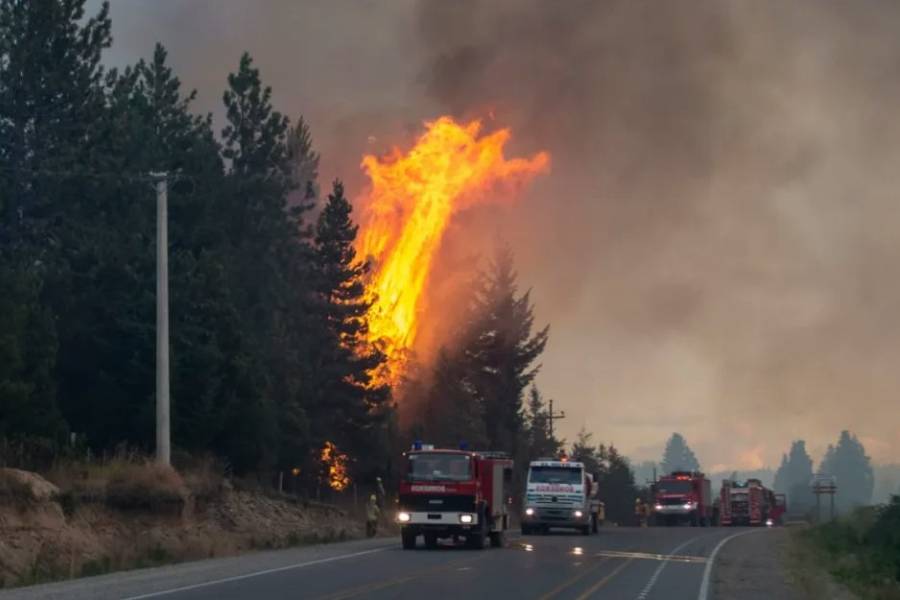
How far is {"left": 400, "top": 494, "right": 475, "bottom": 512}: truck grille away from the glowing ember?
3191 cm

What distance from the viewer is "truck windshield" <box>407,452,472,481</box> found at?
129ft

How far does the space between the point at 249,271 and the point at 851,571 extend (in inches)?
1519

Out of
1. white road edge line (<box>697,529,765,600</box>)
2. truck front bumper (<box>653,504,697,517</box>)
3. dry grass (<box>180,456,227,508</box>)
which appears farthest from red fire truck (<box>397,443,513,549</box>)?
truck front bumper (<box>653,504,697,517</box>)

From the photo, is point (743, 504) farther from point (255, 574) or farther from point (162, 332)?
point (255, 574)

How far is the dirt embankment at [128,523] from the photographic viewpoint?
33.7 m

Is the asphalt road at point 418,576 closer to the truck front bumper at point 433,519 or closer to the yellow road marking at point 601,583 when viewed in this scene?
the yellow road marking at point 601,583

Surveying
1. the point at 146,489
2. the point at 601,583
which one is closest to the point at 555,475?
the point at 146,489

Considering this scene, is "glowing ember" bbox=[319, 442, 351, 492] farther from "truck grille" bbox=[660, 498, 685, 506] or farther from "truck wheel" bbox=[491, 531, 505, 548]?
"truck wheel" bbox=[491, 531, 505, 548]

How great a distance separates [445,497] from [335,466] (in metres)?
34.3

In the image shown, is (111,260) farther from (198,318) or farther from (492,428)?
(492,428)

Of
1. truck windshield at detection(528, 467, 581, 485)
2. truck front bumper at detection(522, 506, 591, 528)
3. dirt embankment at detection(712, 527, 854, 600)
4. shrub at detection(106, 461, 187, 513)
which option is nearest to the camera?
dirt embankment at detection(712, 527, 854, 600)

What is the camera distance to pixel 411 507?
39.1 metres

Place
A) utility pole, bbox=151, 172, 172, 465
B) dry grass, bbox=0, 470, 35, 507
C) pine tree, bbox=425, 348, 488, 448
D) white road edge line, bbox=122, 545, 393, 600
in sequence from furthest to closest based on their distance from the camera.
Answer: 1. pine tree, bbox=425, 348, 488, 448
2. utility pole, bbox=151, 172, 172, 465
3. dry grass, bbox=0, 470, 35, 507
4. white road edge line, bbox=122, 545, 393, 600

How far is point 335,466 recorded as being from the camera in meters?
72.8
